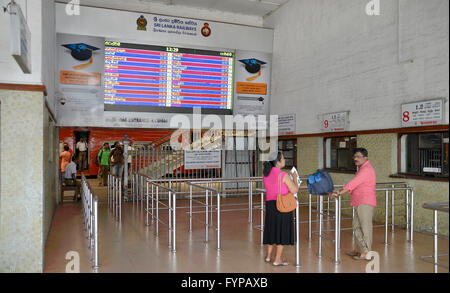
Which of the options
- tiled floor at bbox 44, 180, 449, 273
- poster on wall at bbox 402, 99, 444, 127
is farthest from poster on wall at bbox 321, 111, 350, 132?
tiled floor at bbox 44, 180, 449, 273

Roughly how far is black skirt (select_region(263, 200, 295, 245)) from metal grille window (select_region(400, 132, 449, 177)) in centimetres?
322

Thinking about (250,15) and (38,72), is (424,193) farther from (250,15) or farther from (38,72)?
(250,15)

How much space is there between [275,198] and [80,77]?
6503mm

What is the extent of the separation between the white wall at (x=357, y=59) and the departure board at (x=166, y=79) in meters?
1.63

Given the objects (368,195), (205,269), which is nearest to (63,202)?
(205,269)

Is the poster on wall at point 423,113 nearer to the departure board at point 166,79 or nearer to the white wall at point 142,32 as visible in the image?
the departure board at point 166,79

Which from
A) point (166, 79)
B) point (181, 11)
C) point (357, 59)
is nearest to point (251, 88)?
point (166, 79)

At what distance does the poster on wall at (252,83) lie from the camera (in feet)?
33.7

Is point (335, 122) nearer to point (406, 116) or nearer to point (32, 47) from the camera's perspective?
point (406, 116)

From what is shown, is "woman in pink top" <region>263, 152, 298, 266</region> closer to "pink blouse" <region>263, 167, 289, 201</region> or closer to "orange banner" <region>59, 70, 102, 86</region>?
"pink blouse" <region>263, 167, 289, 201</region>

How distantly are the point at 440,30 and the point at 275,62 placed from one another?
504cm

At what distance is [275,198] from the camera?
14.8ft

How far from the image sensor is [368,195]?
192 inches
